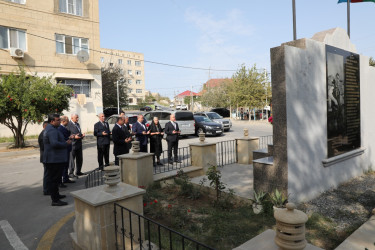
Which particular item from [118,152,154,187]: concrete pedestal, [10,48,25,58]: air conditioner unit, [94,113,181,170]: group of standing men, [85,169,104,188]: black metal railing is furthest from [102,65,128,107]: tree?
[118,152,154,187]: concrete pedestal

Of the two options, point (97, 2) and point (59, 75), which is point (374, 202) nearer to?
point (59, 75)

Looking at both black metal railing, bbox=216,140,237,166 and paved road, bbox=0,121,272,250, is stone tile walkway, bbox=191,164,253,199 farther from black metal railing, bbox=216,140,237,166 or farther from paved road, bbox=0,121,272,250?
paved road, bbox=0,121,272,250

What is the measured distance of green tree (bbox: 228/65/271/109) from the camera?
3516 centimetres

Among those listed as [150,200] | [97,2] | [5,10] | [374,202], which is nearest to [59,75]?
[5,10]

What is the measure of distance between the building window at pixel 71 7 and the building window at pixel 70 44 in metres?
2.02

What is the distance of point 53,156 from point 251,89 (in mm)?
31746

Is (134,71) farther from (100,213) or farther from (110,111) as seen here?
(100,213)

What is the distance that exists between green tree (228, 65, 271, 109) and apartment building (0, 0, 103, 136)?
19.6m

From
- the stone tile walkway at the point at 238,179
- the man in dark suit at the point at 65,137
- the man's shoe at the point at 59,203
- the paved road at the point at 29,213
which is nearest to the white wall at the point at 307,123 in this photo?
the stone tile walkway at the point at 238,179

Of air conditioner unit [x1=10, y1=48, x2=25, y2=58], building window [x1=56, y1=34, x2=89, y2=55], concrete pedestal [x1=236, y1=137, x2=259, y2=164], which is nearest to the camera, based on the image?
concrete pedestal [x1=236, y1=137, x2=259, y2=164]

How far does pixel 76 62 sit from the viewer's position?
2127cm

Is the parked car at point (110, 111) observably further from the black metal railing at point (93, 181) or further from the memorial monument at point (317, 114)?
the memorial monument at point (317, 114)

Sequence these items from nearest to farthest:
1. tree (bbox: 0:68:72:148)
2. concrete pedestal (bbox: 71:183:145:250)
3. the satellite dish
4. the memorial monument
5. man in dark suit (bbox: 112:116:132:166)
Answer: concrete pedestal (bbox: 71:183:145:250) < the memorial monument < man in dark suit (bbox: 112:116:132:166) < tree (bbox: 0:68:72:148) < the satellite dish

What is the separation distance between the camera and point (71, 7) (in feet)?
69.4
